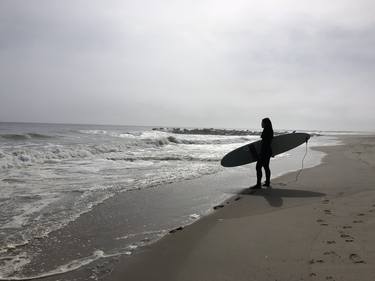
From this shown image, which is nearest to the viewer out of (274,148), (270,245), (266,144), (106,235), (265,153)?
(270,245)

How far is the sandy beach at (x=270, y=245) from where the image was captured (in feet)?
11.8

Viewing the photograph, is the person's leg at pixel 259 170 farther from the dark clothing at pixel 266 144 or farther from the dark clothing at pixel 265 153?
the dark clothing at pixel 266 144

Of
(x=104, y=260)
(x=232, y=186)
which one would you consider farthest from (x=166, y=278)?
(x=232, y=186)

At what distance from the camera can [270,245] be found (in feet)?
14.3

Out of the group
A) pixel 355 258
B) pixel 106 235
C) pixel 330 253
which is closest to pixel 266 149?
pixel 106 235

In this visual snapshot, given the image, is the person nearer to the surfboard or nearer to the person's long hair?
the person's long hair

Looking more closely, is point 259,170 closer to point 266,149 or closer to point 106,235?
point 266,149

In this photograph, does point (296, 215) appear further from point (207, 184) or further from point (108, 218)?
point (207, 184)

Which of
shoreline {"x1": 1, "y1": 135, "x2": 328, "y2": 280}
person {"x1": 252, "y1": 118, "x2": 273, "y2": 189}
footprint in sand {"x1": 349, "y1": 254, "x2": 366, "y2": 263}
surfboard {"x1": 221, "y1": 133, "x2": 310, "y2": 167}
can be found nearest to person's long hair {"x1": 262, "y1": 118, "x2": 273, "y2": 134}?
person {"x1": 252, "y1": 118, "x2": 273, "y2": 189}

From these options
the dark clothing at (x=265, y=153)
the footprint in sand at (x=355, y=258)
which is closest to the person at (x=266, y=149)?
the dark clothing at (x=265, y=153)

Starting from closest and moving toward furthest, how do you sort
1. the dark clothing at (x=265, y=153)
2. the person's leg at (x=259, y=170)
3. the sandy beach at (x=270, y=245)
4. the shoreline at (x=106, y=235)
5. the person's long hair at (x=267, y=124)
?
the sandy beach at (x=270, y=245) → the shoreline at (x=106, y=235) → the person's leg at (x=259, y=170) → the dark clothing at (x=265, y=153) → the person's long hair at (x=267, y=124)

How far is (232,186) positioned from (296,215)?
347cm

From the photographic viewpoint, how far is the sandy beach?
11.8 feet

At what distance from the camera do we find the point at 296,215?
5.85 metres
